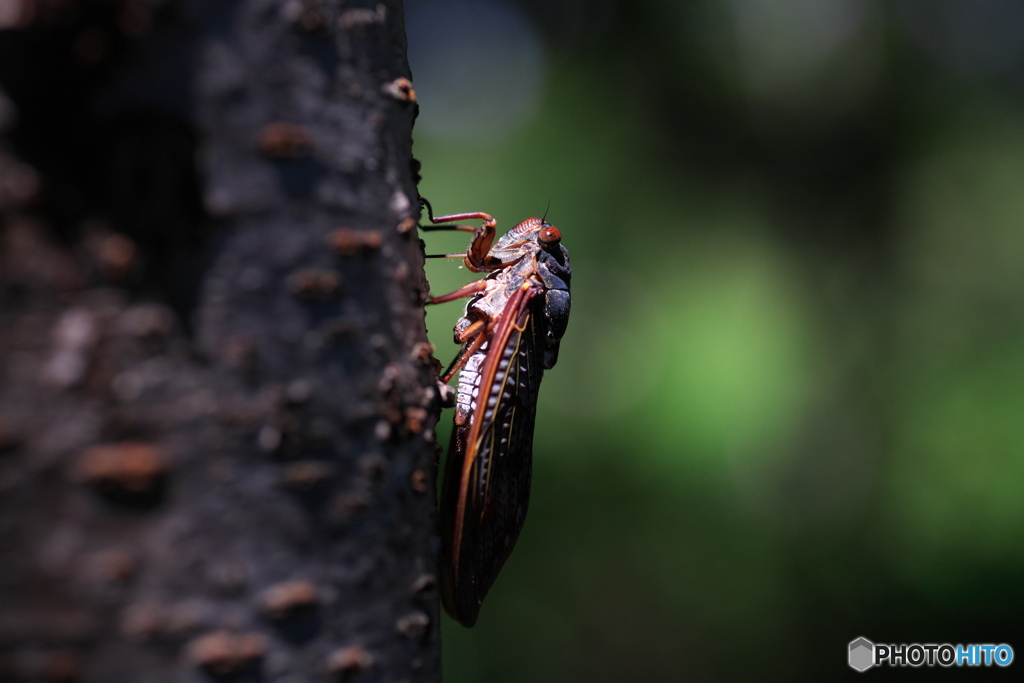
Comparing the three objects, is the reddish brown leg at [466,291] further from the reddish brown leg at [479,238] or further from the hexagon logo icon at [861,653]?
the hexagon logo icon at [861,653]

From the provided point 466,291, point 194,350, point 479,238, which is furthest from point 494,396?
point 194,350

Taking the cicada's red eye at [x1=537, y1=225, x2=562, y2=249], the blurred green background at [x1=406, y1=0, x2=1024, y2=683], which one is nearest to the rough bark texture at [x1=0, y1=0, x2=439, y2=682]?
the cicada's red eye at [x1=537, y1=225, x2=562, y2=249]

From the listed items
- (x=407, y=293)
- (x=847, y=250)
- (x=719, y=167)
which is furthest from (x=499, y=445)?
(x=847, y=250)

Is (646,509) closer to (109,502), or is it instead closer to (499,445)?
(499,445)

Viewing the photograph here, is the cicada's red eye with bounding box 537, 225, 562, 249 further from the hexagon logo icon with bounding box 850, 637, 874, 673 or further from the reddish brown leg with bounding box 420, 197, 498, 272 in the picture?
the hexagon logo icon with bounding box 850, 637, 874, 673

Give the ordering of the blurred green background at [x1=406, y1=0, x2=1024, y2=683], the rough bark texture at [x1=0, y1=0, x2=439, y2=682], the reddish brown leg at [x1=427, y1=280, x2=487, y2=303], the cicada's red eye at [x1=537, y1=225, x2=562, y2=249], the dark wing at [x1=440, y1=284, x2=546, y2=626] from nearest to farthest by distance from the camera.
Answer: the rough bark texture at [x1=0, y1=0, x2=439, y2=682] < the dark wing at [x1=440, y1=284, x2=546, y2=626] < the reddish brown leg at [x1=427, y1=280, x2=487, y2=303] < the cicada's red eye at [x1=537, y1=225, x2=562, y2=249] < the blurred green background at [x1=406, y1=0, x2=1024, y2=683]

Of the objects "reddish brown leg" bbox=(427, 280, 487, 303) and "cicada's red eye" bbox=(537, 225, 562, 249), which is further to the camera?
"cicada's red eye" bbox=(537, 225, 562, 249)

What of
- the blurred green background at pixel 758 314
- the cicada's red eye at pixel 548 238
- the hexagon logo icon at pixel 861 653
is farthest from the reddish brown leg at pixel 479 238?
the hexagon logo icon at pixel 861 653

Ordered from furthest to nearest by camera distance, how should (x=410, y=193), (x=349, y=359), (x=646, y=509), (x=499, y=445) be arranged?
(x=646, y=509)
(x=499, y=445)
(x=410, y=193)
(x=349, y=359)
